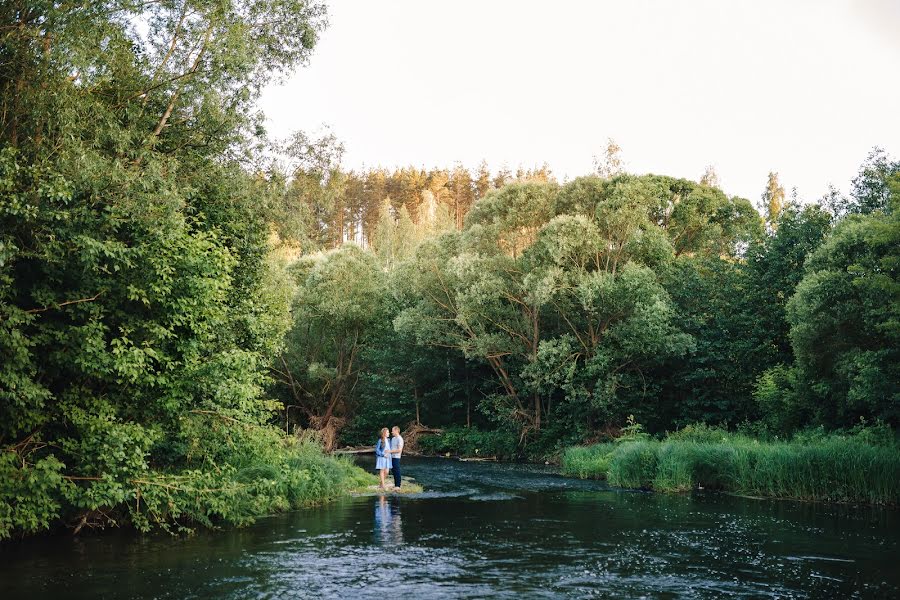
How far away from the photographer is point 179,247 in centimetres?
1889

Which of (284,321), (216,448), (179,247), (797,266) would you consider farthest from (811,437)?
(179,247)

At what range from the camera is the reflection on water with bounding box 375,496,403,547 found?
1912 centimetres

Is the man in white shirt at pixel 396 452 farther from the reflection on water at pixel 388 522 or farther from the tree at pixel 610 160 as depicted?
the tree at pixel 610 160

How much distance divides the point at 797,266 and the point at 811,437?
45.9ft

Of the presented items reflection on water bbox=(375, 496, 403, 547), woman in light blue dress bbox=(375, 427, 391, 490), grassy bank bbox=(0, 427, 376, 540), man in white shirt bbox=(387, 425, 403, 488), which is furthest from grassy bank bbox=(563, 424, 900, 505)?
grassy bank bbox=(0, 427, 376, 540)

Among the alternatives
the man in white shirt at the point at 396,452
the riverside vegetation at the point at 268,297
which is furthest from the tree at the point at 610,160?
the man in white shirt at the point at 396,452

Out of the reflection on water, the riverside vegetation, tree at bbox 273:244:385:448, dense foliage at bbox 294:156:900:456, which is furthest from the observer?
tree at bbox 273:244:385:448

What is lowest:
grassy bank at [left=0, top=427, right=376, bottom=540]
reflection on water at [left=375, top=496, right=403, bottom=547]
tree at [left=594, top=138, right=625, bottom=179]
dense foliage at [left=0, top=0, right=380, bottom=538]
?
reflection on water at [left=375, top=496, right=403, bottom=547]

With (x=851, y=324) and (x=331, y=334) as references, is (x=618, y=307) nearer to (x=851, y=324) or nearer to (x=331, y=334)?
(x=851, y=324)

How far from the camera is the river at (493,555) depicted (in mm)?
14078

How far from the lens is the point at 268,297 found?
25.3 metres

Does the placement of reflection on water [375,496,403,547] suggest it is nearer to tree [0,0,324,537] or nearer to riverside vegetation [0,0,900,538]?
riverside vegetation [0,0,900,538]

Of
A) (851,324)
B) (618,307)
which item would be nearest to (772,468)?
(851,324)

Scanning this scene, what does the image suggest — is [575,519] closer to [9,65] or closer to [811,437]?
[811,437]
